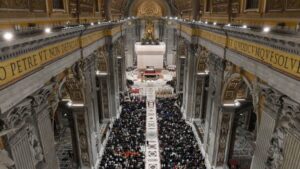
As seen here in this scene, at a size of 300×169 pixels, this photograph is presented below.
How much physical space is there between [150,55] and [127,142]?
17.7 meters

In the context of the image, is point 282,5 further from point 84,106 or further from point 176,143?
point 176,143

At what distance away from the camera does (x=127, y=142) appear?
14.4 m

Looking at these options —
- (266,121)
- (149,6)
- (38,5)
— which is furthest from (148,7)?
(266,121)

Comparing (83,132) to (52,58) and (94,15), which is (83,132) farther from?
(94,15)

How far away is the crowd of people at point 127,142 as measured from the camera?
12.6 metres

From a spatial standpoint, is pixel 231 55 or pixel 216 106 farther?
pixel 216 106

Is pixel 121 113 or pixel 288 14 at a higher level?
pixel 288 14

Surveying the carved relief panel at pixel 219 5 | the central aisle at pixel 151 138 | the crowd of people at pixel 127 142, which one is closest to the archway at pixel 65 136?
the crowd of people at pixel 127 142

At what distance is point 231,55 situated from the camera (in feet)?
29.8

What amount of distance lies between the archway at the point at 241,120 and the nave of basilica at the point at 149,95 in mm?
55

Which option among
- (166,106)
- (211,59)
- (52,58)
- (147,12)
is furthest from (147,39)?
(52,58)

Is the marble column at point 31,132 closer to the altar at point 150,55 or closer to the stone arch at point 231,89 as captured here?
the stone arch at point 231,89

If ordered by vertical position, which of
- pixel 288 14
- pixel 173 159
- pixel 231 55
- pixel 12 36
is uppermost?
pixel 288 14

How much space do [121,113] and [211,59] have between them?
915 cm
